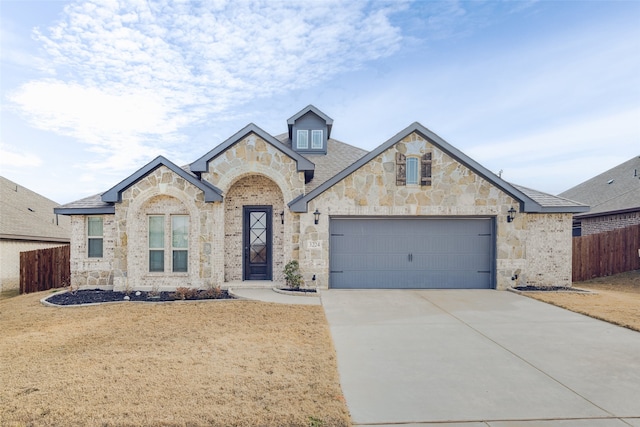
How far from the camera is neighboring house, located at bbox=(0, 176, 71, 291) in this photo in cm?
1523

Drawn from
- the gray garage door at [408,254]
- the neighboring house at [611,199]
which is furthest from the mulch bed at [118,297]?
the neighboring house at [611,199]

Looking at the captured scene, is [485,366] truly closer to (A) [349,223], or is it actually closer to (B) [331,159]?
(A) [349,223]

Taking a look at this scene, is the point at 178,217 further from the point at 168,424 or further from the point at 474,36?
the point at 474,36

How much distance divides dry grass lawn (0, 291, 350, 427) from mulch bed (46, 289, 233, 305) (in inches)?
65.6

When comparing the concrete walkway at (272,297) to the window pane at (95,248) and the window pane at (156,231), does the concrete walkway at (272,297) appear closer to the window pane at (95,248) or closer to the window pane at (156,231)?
the window pane at (156,231)

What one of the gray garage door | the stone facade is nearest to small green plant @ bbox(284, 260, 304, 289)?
the gray garage door

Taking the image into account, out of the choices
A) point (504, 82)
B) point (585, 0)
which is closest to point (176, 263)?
point (504, 82)

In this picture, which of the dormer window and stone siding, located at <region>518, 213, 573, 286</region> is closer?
stone siding, located at <region>518, 213, 573, 286</region>

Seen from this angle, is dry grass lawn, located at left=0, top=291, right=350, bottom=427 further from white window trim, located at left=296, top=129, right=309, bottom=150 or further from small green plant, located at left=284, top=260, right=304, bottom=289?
white window trim, located at left=296, top=129, right=309, bottom=150

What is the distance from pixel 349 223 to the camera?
1138 centimetres

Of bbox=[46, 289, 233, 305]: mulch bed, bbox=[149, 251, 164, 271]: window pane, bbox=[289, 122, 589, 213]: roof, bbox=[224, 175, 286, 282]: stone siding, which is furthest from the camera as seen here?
bbox=[224, 175, 286, 282]: stone siding

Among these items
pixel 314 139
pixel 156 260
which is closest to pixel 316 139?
pixel 314 139

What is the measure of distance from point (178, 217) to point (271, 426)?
9.11 meters

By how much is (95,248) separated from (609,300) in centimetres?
1666
